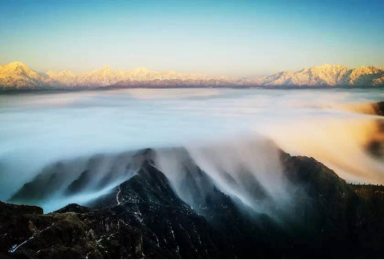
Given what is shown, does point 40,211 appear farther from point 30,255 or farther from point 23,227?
point 30,255

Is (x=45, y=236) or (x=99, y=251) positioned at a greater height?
(x=45, y=236)

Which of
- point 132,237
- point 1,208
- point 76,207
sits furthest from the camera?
point 76,207

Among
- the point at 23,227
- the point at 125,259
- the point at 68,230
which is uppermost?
the point at 23,227

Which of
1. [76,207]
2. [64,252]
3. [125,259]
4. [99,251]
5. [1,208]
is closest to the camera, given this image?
[64,252]

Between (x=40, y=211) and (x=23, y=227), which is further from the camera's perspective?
(x=40, y=211)

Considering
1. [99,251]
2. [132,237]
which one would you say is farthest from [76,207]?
[99,251]

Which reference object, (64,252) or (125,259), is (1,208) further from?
(125,259)

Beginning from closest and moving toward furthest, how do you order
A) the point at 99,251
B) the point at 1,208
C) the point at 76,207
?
the point at 1,208 → the point at 99,251 → the point at 76,207

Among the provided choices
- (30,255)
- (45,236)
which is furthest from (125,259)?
(30,255)

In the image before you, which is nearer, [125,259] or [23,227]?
[23,227]
